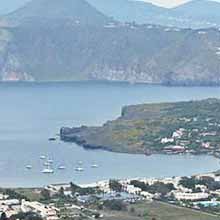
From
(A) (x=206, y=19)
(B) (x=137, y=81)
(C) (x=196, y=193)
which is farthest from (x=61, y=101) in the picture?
(A) (x=206, y=19)

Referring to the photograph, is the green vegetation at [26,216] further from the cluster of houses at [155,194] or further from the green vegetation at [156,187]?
the green vegetation at [156,187]

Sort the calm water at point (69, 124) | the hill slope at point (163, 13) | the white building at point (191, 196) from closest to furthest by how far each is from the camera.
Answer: the white building at point (191, 196)
the calm water at point (69, 124)
the hill slope at point (163, 13)

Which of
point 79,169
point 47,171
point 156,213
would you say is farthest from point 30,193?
point 79,169

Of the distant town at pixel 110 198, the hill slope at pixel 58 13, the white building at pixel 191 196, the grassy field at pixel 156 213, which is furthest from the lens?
the hill slope at pixel 58 13

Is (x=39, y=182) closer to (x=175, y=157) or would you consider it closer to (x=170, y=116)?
(x=175, y=157)

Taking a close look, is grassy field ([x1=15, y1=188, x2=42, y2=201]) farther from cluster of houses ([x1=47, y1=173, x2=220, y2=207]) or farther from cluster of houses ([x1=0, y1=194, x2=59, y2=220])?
cluster of houses ([x1=0, y1=194, x2=59, y2=220])

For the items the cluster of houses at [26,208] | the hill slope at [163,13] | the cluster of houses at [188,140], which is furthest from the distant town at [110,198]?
the hill slope at [163,13]
